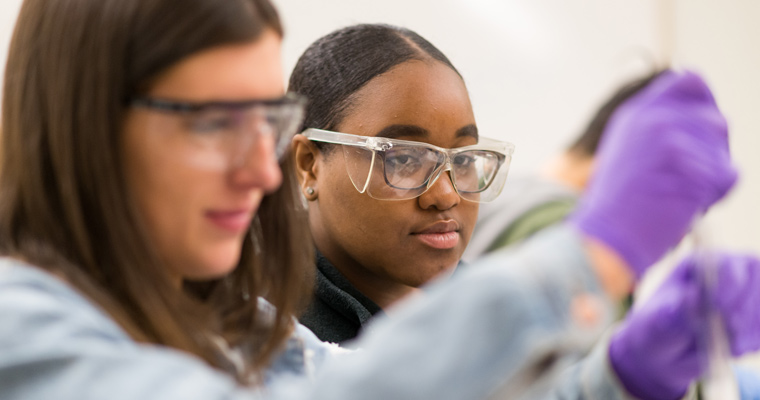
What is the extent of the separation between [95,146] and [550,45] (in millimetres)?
2424

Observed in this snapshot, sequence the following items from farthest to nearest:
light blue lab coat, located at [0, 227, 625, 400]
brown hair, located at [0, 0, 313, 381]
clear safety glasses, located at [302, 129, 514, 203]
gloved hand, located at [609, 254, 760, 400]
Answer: clear safety glasses, located at [302, 129, 514, 203] → gloved hand, located at [609, 254, 760, 400] → brown hair, located at [0, 0, 313, 381] → light blue lab coat, located at [0, 227, 625, 400]

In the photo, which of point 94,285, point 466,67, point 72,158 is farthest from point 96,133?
point 466,67

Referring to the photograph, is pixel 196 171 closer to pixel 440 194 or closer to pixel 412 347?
pixel 412 347

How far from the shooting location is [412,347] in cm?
62

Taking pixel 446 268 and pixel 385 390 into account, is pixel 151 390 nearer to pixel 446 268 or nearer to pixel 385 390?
pixel 385 390

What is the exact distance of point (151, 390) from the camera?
2.13ft

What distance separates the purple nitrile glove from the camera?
0.69 meters

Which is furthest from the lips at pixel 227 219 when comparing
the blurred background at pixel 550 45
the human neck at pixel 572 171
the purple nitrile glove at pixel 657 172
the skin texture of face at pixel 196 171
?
the blurred background at pixel 550 45

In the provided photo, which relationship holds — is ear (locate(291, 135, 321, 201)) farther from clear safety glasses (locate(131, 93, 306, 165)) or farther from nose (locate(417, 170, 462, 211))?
clear safety glasses (locate(131, 93, 306, 165))

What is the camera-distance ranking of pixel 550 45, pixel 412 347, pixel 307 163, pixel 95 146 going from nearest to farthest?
pixel 412 347, pixel 95 146, pixel 307 163, pixel 550 45

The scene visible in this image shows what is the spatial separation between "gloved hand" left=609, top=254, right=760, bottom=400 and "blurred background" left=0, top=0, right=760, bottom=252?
1.20 m

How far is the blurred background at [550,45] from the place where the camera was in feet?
8.46

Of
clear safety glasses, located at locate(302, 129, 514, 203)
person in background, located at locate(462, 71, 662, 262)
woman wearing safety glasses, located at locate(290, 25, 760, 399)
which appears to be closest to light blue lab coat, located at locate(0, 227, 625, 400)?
person in background, located at locate(462, 71, 662, 262)

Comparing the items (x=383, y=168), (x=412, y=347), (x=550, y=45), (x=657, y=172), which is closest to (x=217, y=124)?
(x=412, y=347)
